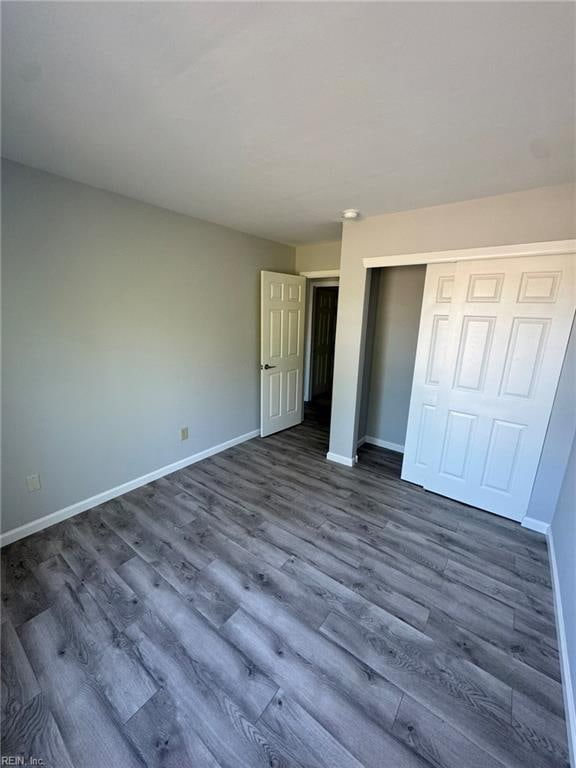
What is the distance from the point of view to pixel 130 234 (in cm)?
248

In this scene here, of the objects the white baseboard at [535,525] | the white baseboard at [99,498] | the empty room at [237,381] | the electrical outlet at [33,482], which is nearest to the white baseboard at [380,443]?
the empty room at [237,381]

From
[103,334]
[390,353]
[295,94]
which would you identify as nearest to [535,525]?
[390,353]

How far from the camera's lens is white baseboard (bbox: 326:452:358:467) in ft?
10.9

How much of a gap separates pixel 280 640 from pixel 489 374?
232cm

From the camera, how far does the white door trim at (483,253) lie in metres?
2.04

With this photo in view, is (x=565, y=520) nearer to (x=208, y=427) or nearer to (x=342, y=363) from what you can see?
(x=342, y=363)

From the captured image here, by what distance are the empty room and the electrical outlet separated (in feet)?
0.05

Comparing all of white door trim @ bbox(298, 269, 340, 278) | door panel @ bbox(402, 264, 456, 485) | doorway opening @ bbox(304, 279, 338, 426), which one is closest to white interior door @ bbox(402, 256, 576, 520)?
door panel @ bbox(402, 264, 456, 485)

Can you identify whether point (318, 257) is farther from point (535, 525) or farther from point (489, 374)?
point (535, 525)

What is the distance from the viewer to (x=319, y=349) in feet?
19.1

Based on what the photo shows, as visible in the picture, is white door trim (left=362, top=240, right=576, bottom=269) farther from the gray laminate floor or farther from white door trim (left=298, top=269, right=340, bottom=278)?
the gray laminate floor

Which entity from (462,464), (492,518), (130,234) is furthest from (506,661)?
(130,234)

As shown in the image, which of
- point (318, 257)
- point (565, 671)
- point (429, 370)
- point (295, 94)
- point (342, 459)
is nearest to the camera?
point (295, 94)

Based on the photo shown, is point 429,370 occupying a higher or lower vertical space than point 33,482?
higher
